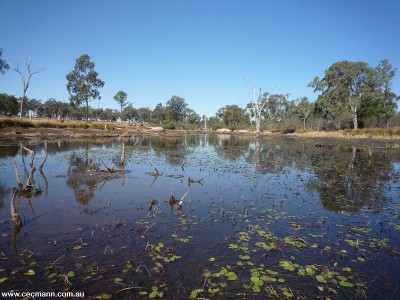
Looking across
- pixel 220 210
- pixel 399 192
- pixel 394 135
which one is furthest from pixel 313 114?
pixel 220 210

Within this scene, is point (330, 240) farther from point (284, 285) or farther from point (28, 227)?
point (28, 227)

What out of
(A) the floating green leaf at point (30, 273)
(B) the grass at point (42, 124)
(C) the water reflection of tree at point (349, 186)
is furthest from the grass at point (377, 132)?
(A) the floating green leaf at point (30, 273)

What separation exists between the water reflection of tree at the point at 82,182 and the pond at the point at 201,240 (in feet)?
0.36

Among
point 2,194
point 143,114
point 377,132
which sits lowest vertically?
point 2,194

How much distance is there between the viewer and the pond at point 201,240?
438 centimetres

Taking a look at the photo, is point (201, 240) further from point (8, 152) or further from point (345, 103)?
point (345, 103)

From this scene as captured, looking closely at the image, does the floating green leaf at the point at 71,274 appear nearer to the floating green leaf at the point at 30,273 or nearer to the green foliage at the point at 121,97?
the floating green leaf at the point at 30,273

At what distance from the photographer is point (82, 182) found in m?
11.8

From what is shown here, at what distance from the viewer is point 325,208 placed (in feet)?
29.3

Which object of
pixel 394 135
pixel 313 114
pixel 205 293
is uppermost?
pixel 313 114

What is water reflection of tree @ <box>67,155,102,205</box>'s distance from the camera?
31.4ft

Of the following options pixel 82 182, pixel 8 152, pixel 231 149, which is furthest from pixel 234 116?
pixel 82 182

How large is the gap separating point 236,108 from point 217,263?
117 meters

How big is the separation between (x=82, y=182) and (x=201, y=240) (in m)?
7.85
